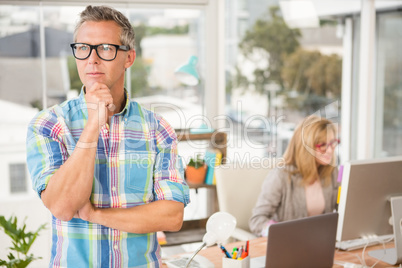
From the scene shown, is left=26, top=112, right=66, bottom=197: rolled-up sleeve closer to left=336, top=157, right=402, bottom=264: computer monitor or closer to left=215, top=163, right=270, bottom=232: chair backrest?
left=336, top=157, right=402, bottom=264: computer monitor

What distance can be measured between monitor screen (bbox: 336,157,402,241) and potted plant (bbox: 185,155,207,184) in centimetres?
178

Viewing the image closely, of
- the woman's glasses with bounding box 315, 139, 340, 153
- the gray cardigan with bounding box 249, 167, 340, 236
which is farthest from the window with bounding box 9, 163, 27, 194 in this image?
the woman's glasses with bounding box 315, 139, 340, 153

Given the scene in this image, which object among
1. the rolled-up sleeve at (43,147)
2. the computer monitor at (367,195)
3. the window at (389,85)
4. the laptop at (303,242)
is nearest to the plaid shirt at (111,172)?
the rolled-up sleeve at (43,147)

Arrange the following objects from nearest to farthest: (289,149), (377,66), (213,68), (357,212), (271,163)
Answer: (357,212), (289,149), (271,163), (213,68), (377,66)

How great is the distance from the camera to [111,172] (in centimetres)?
150

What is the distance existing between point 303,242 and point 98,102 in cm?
100

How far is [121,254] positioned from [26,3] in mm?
2906

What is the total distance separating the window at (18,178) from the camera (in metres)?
4.03

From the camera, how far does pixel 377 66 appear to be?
16.3 feet

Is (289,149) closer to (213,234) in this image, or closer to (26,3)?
(213,234)

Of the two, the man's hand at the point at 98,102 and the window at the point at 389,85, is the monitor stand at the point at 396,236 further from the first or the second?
the window at the point at 389,85

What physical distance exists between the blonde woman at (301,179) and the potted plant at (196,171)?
39.4 inches

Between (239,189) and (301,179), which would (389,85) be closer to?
(301,179)

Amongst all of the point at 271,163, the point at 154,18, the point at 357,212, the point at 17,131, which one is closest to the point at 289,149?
the point at 271,163
